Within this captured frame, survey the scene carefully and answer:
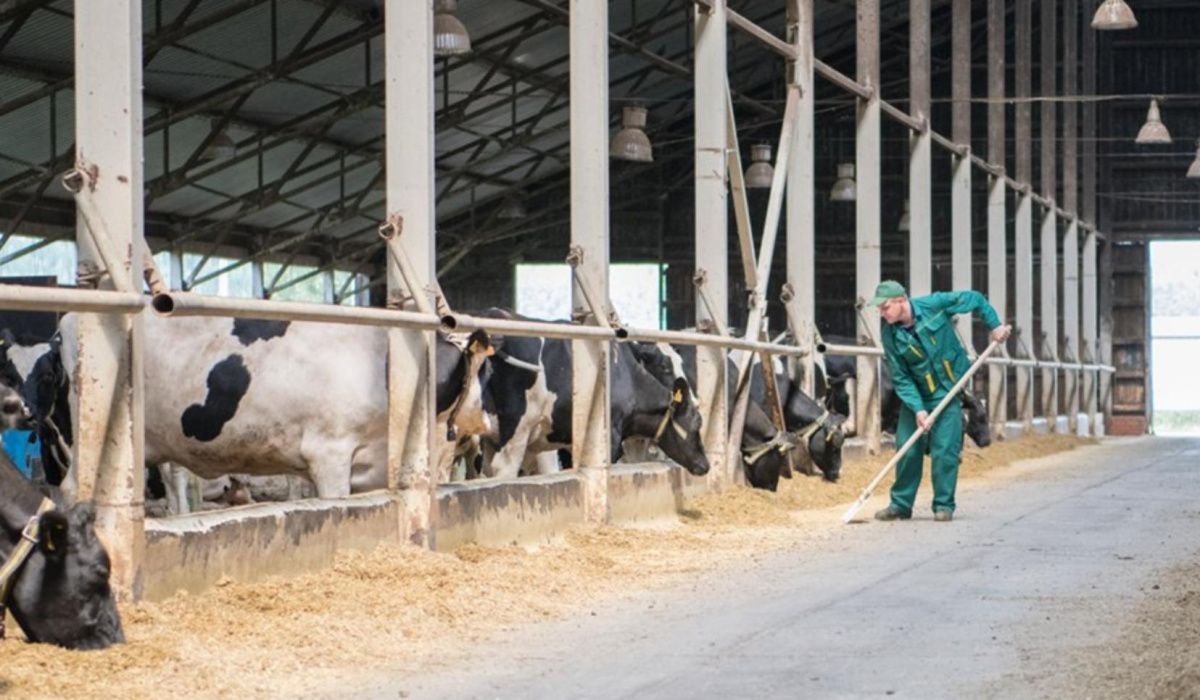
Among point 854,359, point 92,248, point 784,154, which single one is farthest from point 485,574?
point 854,359

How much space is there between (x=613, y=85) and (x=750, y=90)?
8.22 m

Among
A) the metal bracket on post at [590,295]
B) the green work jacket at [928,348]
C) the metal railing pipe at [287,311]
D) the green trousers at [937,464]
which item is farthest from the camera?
the green work jacket at [928,348]

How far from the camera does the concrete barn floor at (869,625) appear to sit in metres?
6.86

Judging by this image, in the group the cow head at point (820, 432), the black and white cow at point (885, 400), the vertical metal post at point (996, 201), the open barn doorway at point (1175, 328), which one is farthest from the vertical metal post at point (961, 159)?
the open barn doorway at point (1175, 328)

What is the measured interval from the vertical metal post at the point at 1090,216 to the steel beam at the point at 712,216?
27391mm

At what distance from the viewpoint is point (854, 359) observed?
26672mm

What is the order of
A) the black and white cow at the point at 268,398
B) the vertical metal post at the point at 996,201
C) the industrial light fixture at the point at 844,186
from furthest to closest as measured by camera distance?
the industrial light fixture at the point at 844,186
the vertical metal post at the point at 996,201
the black and white cow at the point at 268,398

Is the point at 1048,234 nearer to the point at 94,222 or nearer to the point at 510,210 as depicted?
the point at 510,210

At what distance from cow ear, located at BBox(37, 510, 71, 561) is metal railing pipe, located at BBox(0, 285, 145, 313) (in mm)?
739

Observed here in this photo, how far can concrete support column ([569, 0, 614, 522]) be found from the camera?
13.4 m

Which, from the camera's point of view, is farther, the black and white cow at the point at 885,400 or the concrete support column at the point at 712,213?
the black and white cow at the point at 885,400

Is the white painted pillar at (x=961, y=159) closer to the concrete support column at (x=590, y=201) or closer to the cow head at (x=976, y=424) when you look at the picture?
the cow head at (x=976, y=424)

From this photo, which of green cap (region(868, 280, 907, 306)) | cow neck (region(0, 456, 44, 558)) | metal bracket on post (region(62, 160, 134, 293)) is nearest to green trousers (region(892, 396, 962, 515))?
green cap (region(868, 280, 907, 306))

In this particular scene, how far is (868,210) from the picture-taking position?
23312mm
